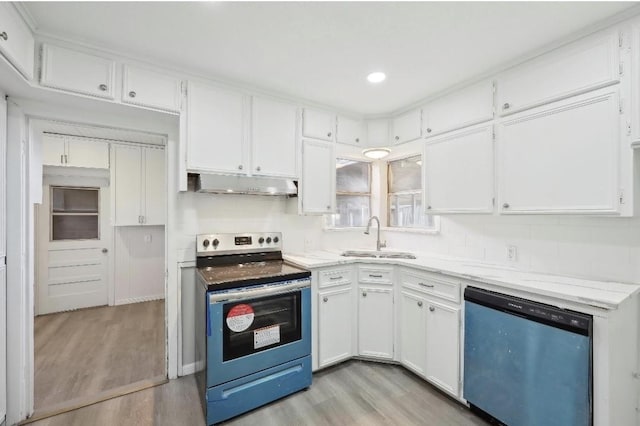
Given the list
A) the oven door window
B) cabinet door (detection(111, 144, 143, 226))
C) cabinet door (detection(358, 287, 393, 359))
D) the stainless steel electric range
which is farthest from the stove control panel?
cabinet door (detection(111, 144, 143, 226))

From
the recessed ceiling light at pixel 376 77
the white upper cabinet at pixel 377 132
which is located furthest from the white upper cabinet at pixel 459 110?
the recessed ceiling light at pixel 376 77

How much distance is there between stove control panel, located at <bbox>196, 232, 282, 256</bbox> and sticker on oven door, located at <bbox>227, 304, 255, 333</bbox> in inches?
28.5

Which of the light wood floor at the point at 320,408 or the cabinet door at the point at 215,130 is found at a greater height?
the cabinet door at the point at 215,130

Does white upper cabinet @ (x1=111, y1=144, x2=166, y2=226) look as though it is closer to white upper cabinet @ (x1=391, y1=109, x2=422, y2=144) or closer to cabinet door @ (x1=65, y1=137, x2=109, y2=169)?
cabinet door @ (x1=65, y1=137, x2=109, y2=169)

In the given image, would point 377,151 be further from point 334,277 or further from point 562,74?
point 562,74

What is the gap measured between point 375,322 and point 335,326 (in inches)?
14.6

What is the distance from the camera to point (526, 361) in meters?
1.70

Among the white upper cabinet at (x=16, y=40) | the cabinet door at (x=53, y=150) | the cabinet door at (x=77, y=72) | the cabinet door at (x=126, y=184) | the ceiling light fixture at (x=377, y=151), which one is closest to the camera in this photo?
the white upper cabinet at (x=16, y=40)

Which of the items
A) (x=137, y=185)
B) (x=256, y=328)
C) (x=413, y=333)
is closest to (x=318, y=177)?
(x=256, y=328)

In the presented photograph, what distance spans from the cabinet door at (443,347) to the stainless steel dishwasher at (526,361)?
8 cm

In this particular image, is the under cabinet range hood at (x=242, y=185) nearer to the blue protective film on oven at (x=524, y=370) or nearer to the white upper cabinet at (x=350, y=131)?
the white upper cabinet at (x=350, y=131)

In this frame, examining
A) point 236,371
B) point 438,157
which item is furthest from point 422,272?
point 236,371

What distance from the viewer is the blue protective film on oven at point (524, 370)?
4.96ft

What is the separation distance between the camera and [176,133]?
2477 mm
